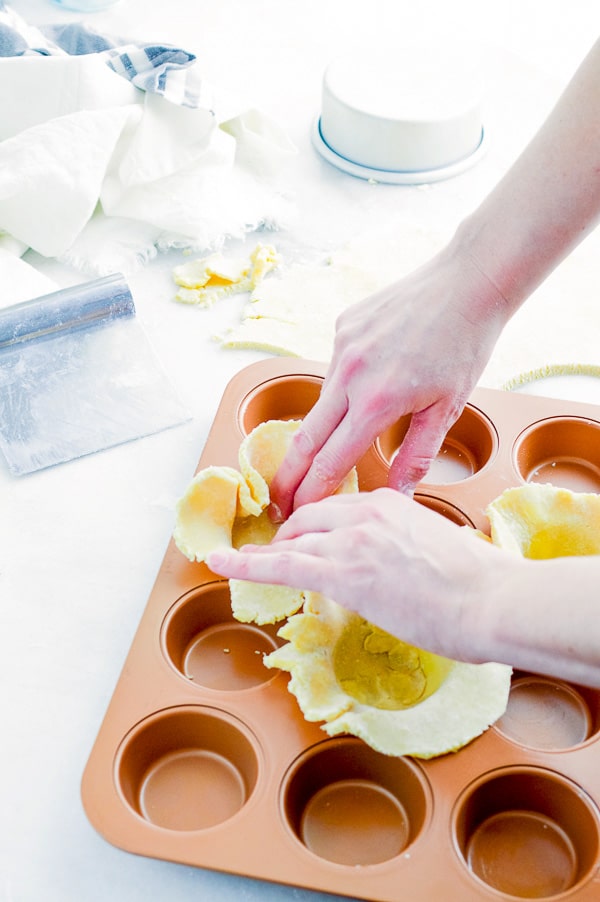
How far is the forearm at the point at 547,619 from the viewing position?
0.72 meters

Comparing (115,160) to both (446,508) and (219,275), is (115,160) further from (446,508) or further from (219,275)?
(446,508)

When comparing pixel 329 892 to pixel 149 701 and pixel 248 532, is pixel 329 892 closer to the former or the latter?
pixel 149 701

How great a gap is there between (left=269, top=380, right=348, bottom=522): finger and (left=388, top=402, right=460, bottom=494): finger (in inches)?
3.6

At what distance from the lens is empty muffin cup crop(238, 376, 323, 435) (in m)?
1.34

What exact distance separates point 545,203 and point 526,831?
2.26 feet

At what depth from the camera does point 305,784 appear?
986 millimetres

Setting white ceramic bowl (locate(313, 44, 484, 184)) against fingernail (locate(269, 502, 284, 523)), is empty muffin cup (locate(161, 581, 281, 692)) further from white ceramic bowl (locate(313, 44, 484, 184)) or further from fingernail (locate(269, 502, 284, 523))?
white ceramic bowl (locate(313, 44, 484, 184))

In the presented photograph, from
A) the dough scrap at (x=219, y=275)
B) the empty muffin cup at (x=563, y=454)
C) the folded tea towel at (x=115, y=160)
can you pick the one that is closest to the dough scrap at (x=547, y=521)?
the empty muffin cup at (x=563, y=454)

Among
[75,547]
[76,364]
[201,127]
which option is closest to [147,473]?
[75,547]

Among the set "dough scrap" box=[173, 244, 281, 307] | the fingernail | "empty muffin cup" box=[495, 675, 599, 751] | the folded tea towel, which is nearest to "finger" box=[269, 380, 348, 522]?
the fingernail

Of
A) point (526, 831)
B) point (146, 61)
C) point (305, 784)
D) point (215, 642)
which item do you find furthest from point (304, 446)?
point (146, 61)

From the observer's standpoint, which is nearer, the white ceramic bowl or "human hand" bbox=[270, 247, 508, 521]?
"human hand" bbox=[270, 247, 508, 521]

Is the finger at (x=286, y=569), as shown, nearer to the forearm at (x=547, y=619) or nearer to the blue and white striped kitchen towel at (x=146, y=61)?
the forearm at (x=547, y=619)

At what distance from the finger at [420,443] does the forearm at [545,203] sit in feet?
0.49
